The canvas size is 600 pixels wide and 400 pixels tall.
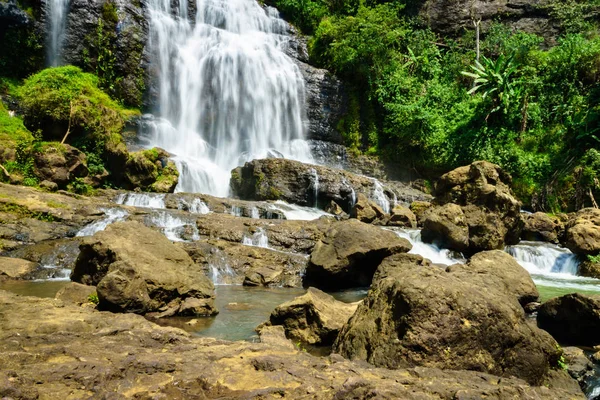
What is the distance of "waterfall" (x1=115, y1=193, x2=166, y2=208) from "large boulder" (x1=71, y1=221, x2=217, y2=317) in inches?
236

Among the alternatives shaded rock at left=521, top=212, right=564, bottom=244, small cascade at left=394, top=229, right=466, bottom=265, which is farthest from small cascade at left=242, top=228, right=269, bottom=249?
shaded rock at left=521, top=212, right=564, bottom=244

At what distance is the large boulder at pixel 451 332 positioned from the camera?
3.67m

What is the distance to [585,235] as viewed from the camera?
536 inches

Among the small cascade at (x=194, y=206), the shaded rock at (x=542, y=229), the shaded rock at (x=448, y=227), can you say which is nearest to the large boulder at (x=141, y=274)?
the small cascade at (x=194, y=206)

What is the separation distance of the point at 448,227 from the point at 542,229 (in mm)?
6095

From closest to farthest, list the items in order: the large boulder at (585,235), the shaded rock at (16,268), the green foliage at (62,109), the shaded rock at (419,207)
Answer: the shaded rock at (16,268) → the large boulder at (585,235) → the green foliage at (62,109) → the shaded rock at (419,207)

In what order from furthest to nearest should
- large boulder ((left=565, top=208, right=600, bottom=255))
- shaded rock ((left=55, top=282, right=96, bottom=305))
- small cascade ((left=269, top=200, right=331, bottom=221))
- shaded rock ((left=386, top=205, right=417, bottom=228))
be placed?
shaded rock ((left=386, top=205, right=417, bottom=228)) → small cascade ((left=269, top=200, right=331, bottom=221)) → large boulder ((left=565, top=208, right=600, bottom=255)) → shaded rock ((left=55, top=282, right=96, bottom=305))

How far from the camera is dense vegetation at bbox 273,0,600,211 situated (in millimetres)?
21750

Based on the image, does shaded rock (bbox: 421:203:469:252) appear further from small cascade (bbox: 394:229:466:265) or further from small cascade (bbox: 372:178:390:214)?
small cascade (bbox: 372:178:390:214)

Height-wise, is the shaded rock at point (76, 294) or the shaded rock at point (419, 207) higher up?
the shaded rock at point (76, 294)

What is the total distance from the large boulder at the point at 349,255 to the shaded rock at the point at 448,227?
4.26 m

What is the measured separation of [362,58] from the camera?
26125mm

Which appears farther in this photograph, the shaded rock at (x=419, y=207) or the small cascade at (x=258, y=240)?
the shaded rock at (x=419, y=207)

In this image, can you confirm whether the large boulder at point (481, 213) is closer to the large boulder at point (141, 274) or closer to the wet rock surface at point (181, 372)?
the large boulder at point (141, 274)
